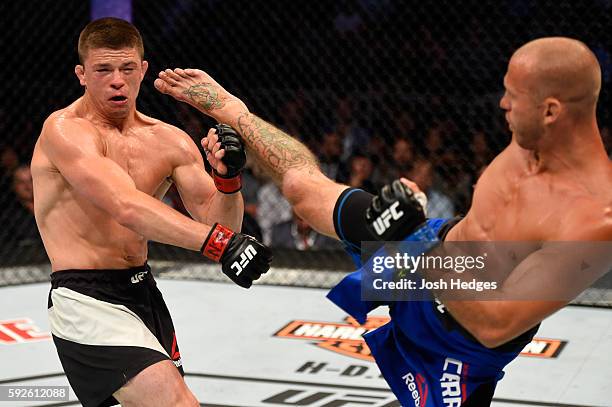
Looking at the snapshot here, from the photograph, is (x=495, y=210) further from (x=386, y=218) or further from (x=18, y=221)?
(x=18, y=221)

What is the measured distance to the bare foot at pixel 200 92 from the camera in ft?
8.77

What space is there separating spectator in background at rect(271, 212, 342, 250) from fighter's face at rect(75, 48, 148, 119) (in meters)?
3.04

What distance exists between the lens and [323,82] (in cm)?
587

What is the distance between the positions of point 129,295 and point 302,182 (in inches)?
26.2

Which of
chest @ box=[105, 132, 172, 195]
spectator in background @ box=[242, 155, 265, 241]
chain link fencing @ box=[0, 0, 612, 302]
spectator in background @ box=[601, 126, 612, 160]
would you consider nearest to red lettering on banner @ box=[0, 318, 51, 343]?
chain link fencing @ box=[0, 0, 612, 302]

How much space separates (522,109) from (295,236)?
152 inches

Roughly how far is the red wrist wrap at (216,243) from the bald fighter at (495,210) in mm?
212

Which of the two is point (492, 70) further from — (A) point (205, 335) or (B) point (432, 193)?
(A) point (205, 335)

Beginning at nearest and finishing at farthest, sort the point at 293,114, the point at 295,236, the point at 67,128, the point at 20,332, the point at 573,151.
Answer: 1. the point at 573,151
2. the point at 67,128
3. the point at 20,332
4. the point at 293,114
5. the point at 295,236

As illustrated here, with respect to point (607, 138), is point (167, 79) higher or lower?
higher

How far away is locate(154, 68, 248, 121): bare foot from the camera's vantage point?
2.67 m

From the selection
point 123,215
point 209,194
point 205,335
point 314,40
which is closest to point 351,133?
point 314,40

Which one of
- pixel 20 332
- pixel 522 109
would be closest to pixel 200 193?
pixel 522 109

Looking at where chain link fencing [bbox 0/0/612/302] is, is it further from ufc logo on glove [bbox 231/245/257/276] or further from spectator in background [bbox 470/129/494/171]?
ufc logo on glove [bbox 231/245/257/276]
